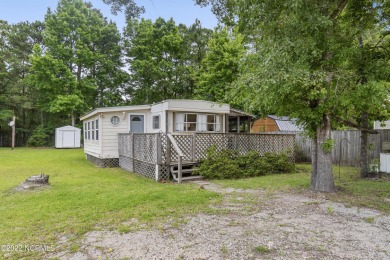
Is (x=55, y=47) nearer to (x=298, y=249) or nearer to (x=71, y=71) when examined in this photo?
(x=71, y=71)

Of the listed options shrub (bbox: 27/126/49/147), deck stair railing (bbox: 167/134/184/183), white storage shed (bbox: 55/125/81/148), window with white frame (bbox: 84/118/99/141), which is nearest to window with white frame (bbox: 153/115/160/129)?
window with white frame (bbox: 84/118/99/141)

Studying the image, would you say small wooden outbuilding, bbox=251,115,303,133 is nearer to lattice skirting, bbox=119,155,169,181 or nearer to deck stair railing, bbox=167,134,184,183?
lattice skirting, bbox=119,155,169,181

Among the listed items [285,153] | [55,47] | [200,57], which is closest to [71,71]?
[55,47]

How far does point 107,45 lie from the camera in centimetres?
2516

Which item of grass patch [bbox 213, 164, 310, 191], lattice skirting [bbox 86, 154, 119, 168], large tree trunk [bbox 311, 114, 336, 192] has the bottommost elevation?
grass patch [bbox 213, 164, 310, 191]

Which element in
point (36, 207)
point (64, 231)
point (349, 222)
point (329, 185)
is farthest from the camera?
point (329, 185)

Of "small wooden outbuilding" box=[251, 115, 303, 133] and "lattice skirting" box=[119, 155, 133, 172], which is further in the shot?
"small wooden outbuilding" box=[251, 115, 303, 133]

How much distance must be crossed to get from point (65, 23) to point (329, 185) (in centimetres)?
2474

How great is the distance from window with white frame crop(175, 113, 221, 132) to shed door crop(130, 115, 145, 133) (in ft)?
6.44

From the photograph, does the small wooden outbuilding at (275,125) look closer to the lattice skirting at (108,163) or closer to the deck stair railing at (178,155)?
the lattice skirting at (108,163)

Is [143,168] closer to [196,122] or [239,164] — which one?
[239,164]

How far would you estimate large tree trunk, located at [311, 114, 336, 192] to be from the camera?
589 centimetres

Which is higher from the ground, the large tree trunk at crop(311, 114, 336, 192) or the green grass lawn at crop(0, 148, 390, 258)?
the large tree trunk at crop(311, 114, 336, 192)

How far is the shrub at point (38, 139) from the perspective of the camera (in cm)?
2248
